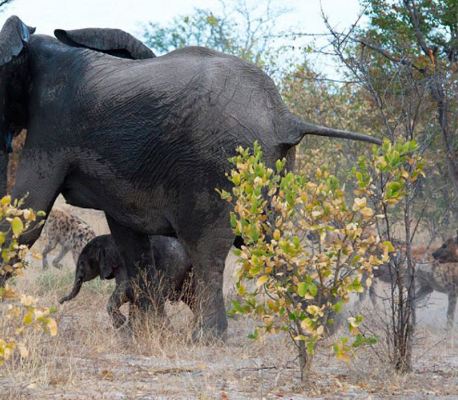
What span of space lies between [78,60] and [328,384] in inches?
144

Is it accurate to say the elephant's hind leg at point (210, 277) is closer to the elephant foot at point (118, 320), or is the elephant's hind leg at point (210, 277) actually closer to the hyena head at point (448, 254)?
the elephant foot at point (118, 320)

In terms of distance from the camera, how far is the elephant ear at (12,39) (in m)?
7.70

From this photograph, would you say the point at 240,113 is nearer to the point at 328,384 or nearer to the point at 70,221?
the point at 328,384

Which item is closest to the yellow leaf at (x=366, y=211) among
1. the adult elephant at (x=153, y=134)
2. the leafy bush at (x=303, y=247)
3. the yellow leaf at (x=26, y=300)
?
the leafy bush at (x=303, y=247)

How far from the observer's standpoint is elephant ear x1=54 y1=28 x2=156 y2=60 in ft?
27.0

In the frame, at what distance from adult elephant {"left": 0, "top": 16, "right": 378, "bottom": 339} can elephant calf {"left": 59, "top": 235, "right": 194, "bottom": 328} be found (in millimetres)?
Result: 833

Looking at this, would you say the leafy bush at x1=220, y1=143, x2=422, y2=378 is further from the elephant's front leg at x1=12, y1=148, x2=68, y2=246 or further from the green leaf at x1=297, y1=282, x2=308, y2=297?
the elephant's front leg at x1=12, y1=148, x2=68, y2=246

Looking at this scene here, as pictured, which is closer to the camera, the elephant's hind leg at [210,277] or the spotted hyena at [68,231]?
the elephant's hind leg at [210,277]

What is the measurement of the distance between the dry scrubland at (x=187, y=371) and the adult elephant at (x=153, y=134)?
53cm

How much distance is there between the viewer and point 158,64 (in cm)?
777

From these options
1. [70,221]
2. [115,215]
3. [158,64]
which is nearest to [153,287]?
[115,215]

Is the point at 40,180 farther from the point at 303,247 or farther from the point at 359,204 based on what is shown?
the point at 359,204

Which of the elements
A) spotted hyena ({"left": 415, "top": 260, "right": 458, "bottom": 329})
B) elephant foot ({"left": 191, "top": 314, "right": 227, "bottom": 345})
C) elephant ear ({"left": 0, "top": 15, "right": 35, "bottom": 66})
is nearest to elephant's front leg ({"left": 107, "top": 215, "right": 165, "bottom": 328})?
elephant foot ({"left": 191, "top": 314, "right": 227, "bottom": 345})

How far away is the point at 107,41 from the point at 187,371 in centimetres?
351
